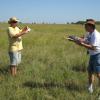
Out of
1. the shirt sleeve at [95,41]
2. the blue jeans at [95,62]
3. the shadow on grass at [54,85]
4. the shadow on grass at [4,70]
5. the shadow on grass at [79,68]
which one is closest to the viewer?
the shirt sleeve at [95,41]

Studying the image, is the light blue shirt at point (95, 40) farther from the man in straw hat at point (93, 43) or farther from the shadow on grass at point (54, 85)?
the shadow on grass at point (54, 85)

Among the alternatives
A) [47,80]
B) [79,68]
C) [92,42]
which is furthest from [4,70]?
[92,42]

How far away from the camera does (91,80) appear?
8.19 m

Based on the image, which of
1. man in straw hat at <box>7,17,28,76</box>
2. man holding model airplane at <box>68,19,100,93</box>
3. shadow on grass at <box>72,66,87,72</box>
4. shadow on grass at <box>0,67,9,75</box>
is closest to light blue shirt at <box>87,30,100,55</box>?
man holding model airplane at <box>68,19,100,93</box>

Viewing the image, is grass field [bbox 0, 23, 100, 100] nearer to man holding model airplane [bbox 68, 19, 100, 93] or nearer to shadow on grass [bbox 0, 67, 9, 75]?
shadow on grass [bbox 0, 67, 9, 75]

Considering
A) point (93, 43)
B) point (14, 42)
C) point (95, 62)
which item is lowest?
point (95, 62)

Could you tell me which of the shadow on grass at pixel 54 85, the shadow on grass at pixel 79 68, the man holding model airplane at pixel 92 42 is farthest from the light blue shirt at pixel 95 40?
the shadow on grass at pixel 79 68

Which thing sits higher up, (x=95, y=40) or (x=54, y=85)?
(x=95, y=40)

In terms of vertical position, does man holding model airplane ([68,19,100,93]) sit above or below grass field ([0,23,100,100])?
above

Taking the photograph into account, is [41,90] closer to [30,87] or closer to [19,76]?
[30,87]

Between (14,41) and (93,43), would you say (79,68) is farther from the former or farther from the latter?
(93,43)

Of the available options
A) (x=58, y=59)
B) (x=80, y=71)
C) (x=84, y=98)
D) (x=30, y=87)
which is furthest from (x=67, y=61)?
(x=84, y=98)

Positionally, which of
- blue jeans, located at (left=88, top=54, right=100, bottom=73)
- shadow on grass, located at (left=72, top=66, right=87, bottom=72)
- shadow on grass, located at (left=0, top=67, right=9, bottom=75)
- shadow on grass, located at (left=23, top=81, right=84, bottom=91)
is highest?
blue jeans, located at (left=88, top=54, right=100, bottom=73)

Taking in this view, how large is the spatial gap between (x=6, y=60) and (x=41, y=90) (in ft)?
13.6
